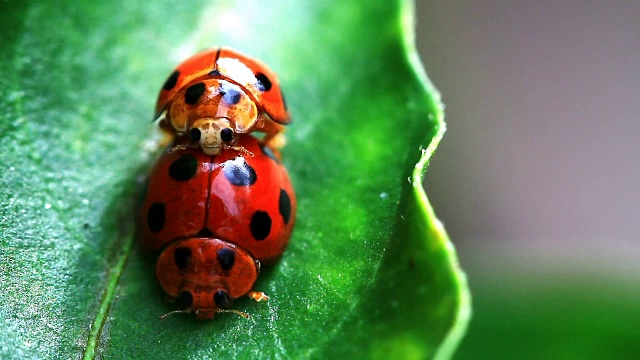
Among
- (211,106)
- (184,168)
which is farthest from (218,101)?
(184,168)

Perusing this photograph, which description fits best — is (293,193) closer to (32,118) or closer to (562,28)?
(32,118)

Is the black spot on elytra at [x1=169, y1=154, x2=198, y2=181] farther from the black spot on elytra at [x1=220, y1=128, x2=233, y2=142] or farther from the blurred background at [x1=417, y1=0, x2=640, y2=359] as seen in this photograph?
the blurred background at [x1=417, y1=0, x2=640, y2=359]

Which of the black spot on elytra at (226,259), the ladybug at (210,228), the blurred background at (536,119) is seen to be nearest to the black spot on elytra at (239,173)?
the ladybug at (210,228)

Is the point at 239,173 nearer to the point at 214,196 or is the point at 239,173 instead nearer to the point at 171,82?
the point at 214,196

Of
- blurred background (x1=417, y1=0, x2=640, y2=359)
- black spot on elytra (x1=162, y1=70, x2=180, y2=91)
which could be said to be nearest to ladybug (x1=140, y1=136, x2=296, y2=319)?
black spot on elytra (x1=162, y1=70, x2=180, y2=91)

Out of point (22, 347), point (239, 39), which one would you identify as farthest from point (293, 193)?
point (22, 347)
